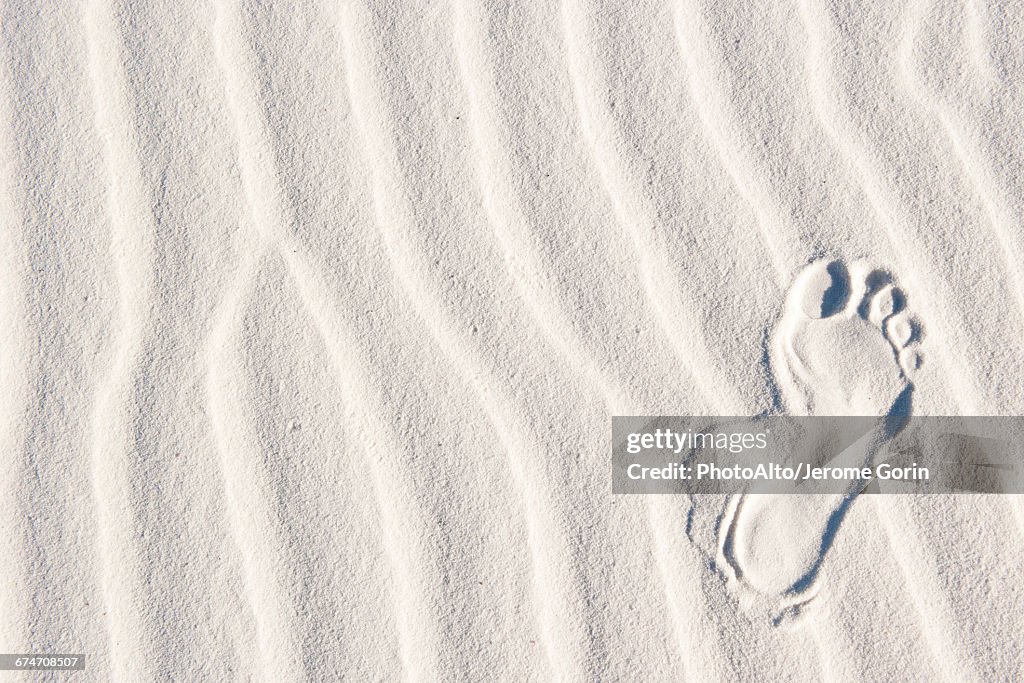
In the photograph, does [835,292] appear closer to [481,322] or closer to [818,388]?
[818,388]

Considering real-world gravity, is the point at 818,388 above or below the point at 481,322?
below

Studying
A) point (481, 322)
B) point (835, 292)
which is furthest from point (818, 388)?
point (481, 322)

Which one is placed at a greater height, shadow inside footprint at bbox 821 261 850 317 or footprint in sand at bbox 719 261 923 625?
shadow inside footprint at bbox 821 261 850 317

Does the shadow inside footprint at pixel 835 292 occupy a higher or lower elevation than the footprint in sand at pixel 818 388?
higher

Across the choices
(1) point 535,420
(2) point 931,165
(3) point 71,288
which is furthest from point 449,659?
(2) point 931,165

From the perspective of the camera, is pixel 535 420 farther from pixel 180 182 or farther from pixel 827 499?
pixel 180 182
